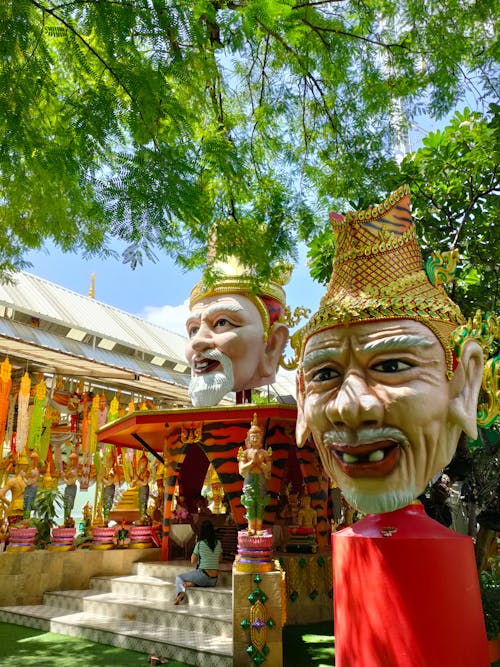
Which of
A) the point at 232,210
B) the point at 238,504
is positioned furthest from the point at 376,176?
the point at 238,504

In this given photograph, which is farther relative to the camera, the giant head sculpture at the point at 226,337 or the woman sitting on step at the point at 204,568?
the giant head sculpture at the point at 226,337

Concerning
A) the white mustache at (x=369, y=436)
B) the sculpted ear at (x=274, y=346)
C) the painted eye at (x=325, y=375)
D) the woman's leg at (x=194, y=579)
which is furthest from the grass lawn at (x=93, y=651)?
the sculpted ear at (x=274, y=346)

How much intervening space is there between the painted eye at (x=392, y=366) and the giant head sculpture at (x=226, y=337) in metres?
4.31

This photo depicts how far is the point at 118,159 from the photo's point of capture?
10.1 feet

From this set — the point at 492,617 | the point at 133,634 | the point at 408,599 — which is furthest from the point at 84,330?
the point at 408,599

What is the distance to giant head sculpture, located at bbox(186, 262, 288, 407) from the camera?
772cm

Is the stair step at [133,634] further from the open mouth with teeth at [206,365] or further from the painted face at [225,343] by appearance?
the open mouth with teeth at [206,365]

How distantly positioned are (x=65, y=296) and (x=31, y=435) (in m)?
8.70

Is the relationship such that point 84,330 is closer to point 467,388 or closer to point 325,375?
point 325,375

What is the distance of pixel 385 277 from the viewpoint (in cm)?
375

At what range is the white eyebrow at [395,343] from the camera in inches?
134

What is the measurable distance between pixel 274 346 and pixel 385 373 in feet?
16.1

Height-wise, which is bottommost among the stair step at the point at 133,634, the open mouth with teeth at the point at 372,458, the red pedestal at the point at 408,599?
the stair step at the point at 133,634

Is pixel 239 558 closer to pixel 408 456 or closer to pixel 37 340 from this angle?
pixel 408 456
